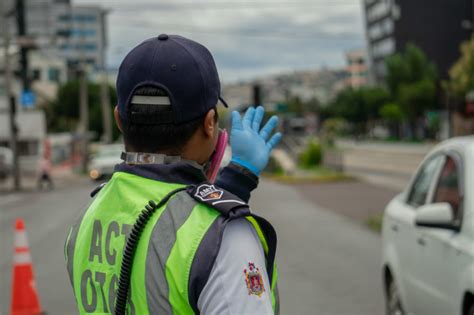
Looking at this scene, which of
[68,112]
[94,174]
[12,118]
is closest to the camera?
[94,174]

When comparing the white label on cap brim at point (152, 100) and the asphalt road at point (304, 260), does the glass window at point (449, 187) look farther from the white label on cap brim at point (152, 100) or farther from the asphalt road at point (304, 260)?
the white label on cap brim at point (152, 100)

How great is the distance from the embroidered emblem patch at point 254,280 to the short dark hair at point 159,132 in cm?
40

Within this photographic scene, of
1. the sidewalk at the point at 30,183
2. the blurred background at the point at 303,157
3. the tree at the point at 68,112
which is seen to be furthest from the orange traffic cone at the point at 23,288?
the tree at the point at 68,112

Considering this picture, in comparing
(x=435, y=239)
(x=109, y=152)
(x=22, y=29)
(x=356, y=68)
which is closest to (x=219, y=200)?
(x=435, y=239)

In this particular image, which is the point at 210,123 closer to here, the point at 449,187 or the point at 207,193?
the point at 207,193

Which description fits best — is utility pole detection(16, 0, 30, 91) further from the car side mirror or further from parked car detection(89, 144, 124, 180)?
the car side mirror

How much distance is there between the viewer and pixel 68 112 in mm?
88812

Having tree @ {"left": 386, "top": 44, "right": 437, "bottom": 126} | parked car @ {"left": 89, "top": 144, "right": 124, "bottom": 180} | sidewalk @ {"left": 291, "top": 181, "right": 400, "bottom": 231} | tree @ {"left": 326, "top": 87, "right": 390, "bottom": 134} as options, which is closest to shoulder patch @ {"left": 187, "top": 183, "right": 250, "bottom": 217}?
sidewalk @ {"left": 291, "top": 181, "right": 400, "bottom": 231}

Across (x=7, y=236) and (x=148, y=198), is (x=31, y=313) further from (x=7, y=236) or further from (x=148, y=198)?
(x=7, y=236)

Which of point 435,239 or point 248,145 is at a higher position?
point 248,145

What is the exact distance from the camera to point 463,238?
184 inches

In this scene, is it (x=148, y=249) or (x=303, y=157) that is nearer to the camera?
(x=148, y=249)

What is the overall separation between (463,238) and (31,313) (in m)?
4.45

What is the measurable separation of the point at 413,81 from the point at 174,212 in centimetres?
8799
